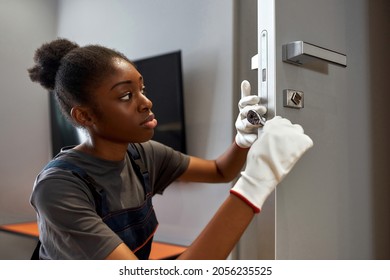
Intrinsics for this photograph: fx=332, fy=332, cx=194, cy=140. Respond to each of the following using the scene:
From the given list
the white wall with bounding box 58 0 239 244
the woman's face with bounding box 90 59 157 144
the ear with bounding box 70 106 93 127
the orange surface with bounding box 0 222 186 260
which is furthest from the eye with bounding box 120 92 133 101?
the orange surface with bounding box 0 222 186 260

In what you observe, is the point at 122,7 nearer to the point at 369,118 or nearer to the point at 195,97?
the point at 195,97

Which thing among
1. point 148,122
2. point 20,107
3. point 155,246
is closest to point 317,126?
point 148,122

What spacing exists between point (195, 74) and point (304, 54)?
924 millimetres

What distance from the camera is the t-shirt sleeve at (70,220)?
77 cm

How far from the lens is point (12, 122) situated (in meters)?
2.40

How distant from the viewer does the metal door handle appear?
72cm

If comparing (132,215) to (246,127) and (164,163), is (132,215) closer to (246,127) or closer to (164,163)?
(164,163)

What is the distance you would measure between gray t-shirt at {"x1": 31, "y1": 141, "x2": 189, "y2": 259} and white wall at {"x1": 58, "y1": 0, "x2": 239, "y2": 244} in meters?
0.56

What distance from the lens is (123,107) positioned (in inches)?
35.8

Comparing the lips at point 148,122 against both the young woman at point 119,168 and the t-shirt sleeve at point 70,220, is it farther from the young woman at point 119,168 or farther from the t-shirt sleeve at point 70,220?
the t-shirt sleeve at point 70,220

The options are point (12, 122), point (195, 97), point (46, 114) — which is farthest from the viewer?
point (46, 114)

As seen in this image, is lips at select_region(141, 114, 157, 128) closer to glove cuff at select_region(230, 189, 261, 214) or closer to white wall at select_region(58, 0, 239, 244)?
glove cuff at select_region(230, 189, 261, 214)
